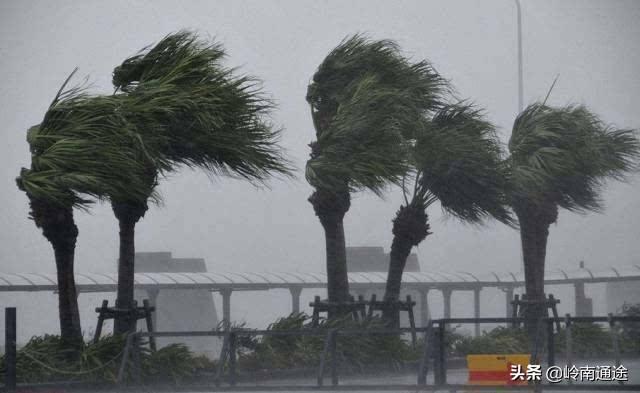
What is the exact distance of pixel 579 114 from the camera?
3041 centimetres

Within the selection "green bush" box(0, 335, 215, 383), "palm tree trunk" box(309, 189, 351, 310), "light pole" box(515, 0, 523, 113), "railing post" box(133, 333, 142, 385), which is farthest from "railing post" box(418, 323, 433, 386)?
"light pole" box(515, 0, 523, 113)

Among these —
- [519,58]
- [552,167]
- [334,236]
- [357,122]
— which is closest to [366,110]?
[357,122]

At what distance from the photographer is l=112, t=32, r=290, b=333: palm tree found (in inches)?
810

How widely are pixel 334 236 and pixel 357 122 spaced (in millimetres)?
3235

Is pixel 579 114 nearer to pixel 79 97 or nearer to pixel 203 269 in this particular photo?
pixel 79 97

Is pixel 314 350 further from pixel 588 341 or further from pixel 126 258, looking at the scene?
pixel 588 341

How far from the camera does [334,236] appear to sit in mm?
25984

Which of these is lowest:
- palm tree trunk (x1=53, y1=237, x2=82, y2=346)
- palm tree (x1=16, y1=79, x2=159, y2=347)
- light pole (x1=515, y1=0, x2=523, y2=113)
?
palm tree trunk (x1=53, y1=237, x2=82, y2=346)

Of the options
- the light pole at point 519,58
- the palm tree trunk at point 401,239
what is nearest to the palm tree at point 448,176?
the palm tree trunk at point 401,239

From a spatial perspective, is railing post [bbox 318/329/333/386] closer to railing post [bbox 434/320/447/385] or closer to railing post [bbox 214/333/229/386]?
railing post [bbox 214/333/229/386]

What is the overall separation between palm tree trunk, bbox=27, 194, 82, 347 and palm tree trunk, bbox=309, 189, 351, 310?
21.7 ft

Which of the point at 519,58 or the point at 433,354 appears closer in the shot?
the point at 433,354

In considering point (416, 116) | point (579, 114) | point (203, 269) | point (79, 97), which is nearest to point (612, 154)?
point (579, 114)

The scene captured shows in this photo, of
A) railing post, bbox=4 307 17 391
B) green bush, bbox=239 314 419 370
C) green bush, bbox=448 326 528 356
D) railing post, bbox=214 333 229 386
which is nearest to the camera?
railing post, bbox=4 307 17 391
